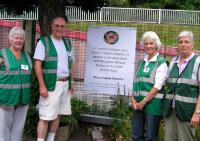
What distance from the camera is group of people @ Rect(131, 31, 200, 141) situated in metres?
4.85

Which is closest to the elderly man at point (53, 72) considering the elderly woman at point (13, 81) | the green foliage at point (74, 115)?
the elderly woman at point (13, 81)

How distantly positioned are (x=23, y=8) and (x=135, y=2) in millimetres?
1685

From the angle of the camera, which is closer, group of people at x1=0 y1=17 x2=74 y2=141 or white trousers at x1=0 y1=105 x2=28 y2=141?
group of people at x1=0 y1=17 x2=74 y2=141

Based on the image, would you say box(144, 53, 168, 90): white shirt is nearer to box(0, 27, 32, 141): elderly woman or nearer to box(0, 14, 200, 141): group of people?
box(0, 14, 200, 141): group of people

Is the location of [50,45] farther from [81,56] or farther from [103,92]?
[81,56]

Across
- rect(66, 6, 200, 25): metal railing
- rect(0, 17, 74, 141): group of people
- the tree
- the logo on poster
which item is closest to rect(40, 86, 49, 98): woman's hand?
rect(0, 17, 74, 141): group of people

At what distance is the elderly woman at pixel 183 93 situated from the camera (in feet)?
15.8

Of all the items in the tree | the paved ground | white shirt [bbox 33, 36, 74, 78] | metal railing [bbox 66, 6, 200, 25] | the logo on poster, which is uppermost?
metal railing [bbox 66, 6, 200, 25]

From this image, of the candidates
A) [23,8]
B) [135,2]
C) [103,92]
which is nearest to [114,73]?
[103,92]

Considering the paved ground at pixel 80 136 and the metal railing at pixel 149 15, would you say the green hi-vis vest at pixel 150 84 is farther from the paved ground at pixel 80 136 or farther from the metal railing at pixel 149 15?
the metal railing at pixel 149 15

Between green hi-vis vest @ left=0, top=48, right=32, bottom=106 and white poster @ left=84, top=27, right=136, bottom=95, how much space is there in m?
1.91

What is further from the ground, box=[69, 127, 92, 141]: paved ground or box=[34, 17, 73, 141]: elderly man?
box=[34, 17, 73, 141]: elderly man

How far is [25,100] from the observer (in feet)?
17.9

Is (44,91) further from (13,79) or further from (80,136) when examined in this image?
(80,136)
